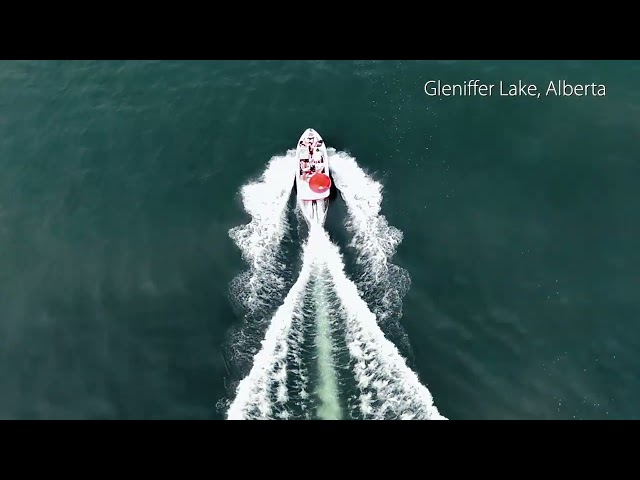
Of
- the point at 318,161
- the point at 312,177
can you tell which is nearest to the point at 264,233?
the point at 312,177

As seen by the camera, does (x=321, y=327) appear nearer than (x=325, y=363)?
No

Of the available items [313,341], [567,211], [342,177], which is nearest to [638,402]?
[567,211]

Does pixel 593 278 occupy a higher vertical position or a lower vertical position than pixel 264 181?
lower

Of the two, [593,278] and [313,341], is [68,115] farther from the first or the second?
[593,278]

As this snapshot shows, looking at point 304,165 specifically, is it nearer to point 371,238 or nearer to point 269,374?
point 371,238

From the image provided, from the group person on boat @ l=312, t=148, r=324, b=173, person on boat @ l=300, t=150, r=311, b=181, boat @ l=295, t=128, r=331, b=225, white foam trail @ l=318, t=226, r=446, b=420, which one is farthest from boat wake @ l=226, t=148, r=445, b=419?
person on boat @ l=312, t=148, r=324, b=173
